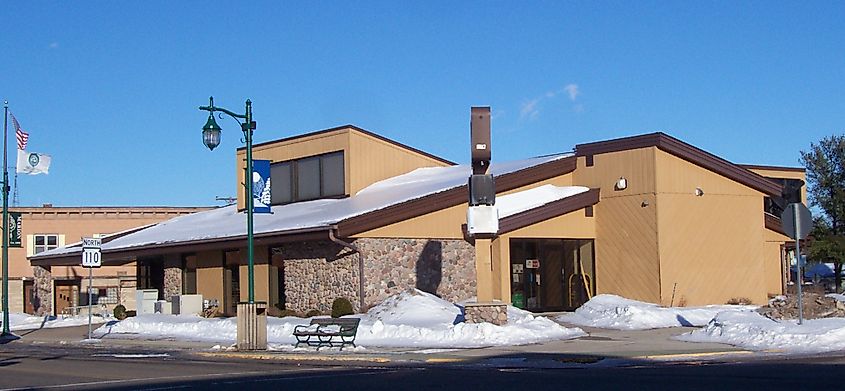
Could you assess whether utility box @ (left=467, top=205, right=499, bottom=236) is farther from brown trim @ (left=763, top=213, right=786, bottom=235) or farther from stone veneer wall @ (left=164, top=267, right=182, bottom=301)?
stone veneer wall @ (left=164, top=267, right=182, bottom=301)

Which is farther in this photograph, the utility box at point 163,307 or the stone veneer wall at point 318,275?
the utility box at point 163,307

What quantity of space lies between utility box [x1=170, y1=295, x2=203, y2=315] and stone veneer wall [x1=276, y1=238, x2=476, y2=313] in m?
4.55

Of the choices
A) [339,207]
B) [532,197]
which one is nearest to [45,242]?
[339,207]

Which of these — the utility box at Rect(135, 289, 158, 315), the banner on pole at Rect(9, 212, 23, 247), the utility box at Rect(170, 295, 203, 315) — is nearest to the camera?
the utility box at Rect(170, 295, 203, 315)

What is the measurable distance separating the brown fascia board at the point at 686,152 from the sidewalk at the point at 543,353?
7.89 m

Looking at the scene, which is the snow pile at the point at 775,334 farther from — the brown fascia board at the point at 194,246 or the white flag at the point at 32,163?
the white flag at the point at 32,163

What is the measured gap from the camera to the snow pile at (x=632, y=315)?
28.9 metres

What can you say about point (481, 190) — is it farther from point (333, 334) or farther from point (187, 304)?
point (187, 304)

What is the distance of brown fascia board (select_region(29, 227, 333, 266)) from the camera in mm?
32125

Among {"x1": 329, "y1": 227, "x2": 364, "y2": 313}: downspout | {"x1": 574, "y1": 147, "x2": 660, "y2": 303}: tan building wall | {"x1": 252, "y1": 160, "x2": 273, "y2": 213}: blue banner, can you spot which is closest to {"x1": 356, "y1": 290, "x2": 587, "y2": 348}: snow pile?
→ {"x1": 329, "y1": 227, "x2": 364, "y2": 313}: downspout

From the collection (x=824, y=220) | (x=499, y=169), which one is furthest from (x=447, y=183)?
(x=824, y=220)

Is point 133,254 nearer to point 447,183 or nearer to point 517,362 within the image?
point 447,183

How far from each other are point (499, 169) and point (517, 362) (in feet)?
62.0

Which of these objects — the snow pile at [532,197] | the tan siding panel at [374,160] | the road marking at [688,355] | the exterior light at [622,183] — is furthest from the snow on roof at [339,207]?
the road marking at [688,355]
